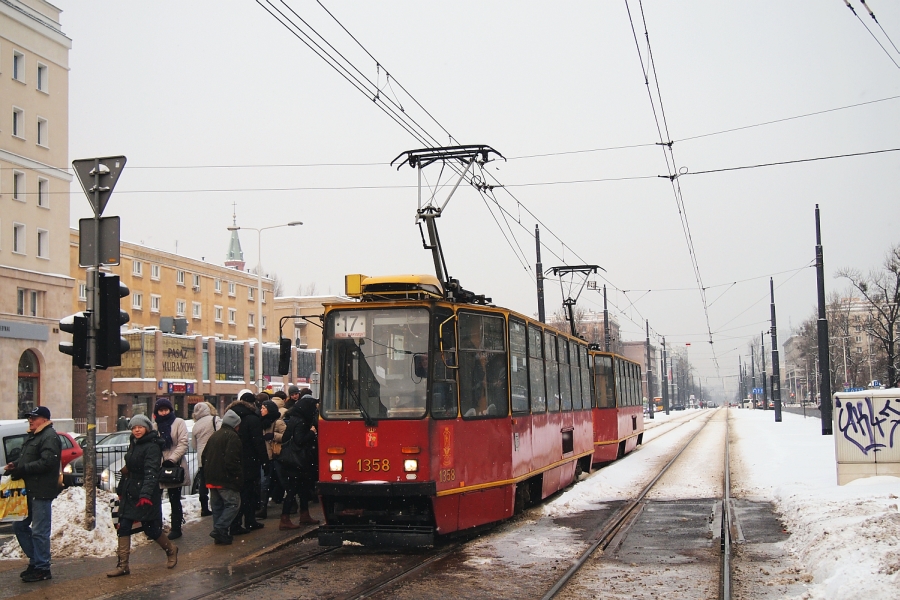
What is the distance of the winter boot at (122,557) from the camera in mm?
9141

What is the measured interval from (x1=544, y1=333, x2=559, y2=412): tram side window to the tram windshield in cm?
459

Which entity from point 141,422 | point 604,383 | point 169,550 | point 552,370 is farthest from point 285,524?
point 604,383

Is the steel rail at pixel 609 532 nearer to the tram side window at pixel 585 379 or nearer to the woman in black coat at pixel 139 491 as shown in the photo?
the tram side window at pixel 585 379

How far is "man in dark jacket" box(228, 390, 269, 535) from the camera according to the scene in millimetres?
11391

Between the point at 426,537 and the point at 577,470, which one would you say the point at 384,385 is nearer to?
the point at 426,537

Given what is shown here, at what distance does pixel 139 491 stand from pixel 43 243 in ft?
114

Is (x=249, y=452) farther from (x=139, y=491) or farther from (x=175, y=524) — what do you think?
(x=139, y=491)

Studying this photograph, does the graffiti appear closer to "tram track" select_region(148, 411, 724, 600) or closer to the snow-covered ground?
the snow-covered ground

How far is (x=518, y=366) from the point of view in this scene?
12.7 meters

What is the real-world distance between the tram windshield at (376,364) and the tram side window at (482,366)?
2.17 ft

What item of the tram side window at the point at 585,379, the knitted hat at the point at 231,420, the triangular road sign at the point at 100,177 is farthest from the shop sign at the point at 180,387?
the knitted hat at the point at 231,420

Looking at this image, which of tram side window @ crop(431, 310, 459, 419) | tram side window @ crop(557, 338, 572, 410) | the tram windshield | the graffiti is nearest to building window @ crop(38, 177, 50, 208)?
tram side window @ crop(557, 338, 572, 410)

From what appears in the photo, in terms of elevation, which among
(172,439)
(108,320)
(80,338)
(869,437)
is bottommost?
(869,437)

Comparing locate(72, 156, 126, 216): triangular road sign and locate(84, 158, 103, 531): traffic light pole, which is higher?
locate(72, 156, 126, 216): triangular road sign
